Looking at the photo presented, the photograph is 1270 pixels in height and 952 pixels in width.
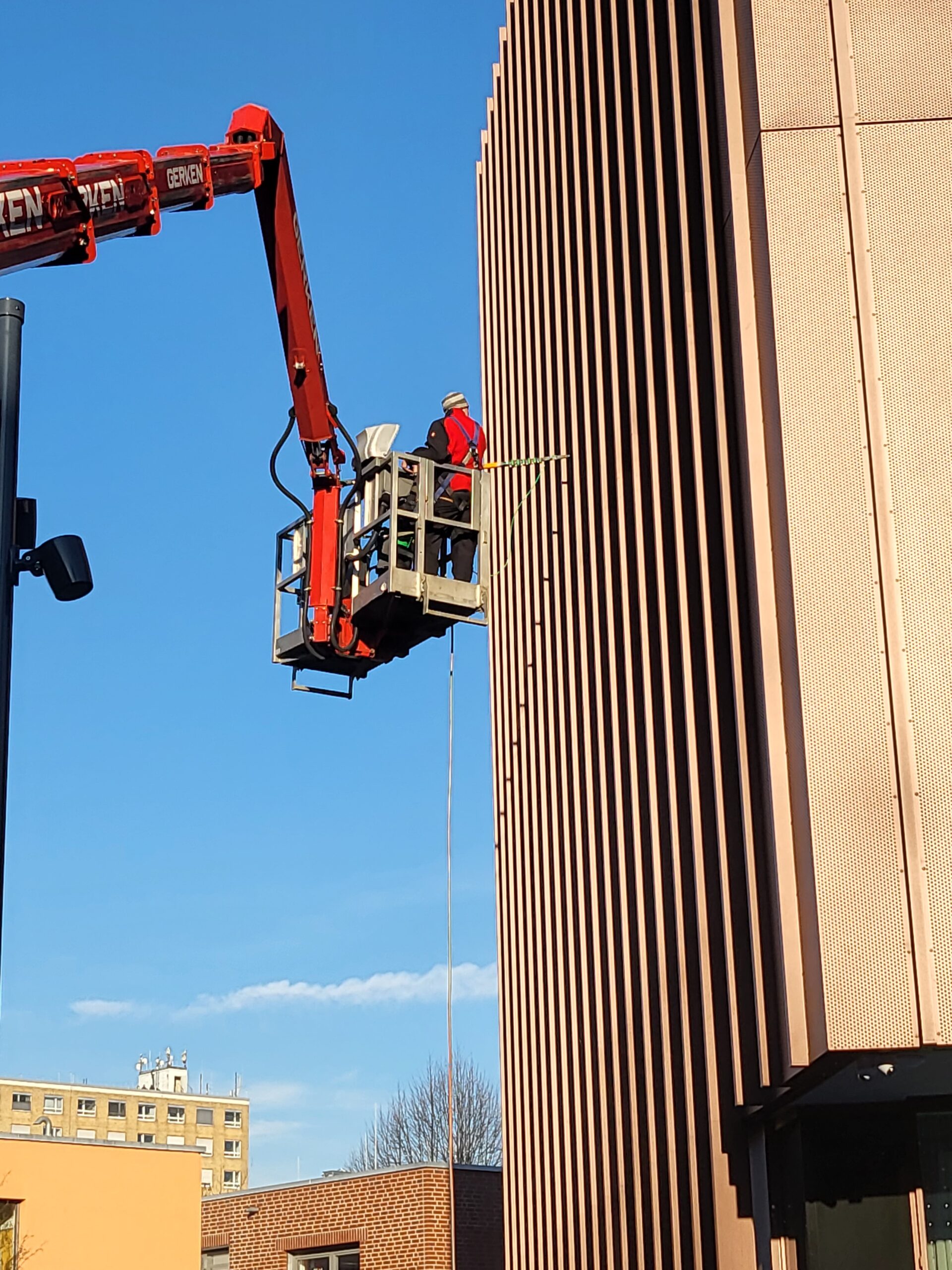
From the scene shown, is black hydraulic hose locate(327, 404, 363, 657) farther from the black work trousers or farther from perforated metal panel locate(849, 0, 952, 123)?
perforated metal panel locate(849, 0, 952, 123)

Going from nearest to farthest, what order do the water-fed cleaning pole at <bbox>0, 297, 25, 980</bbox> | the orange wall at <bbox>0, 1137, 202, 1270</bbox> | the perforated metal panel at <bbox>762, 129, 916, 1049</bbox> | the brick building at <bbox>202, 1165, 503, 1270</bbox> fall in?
→ 1. the water-fed cleaning pole at <bbox>0, 297, 25, 980</bbox>
2. the perforated metal panel at <bbox>762, 129, 916, 1049</bbox>
3. the orange wall at <bbox>0, 1137, 202, 1270</bbox>
4. the brick building at <bbox>202, 1165, 503, 1270</bbox>

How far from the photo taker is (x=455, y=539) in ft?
50.6

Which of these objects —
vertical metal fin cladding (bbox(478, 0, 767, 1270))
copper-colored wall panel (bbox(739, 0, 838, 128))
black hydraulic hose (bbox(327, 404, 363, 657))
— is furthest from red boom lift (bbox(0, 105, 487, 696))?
copper-colored wall panel (bbox(739, 0, 838, 128))

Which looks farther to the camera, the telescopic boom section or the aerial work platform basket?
the aerial work platform basket

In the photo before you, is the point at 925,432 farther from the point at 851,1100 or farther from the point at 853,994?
the point at 851,1100

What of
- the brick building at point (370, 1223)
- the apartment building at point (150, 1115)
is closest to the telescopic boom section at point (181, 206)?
the brick building at point (370, 1223)

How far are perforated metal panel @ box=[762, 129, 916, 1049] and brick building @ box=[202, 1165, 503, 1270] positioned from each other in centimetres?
1501

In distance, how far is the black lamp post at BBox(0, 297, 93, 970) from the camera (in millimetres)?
9117

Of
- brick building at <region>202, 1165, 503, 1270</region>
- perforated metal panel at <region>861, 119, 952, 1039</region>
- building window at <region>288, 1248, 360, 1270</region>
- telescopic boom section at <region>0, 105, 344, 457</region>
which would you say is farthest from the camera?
building window at <region>288, 1248, 360, 1270</region>

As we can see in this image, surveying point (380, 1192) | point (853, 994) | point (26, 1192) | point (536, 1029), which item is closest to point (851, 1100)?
point (853, 994)

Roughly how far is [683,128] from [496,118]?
8.67 metres

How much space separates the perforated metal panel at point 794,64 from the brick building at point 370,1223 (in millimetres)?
17458

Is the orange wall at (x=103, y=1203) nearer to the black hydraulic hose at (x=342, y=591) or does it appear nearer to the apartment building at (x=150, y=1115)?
the black hydraulic hose at (x=342, y=591)

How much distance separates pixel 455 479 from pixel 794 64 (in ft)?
16.2
